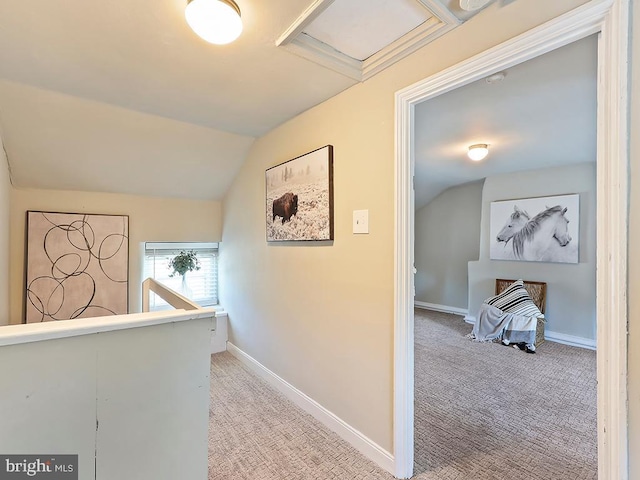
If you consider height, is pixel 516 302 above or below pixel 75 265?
below

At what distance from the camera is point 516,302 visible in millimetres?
3635

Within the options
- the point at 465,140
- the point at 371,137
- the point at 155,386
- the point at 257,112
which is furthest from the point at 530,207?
the point at 155,386

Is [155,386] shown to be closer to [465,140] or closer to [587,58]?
[587,58]

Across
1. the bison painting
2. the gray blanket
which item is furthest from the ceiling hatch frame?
the gray blanket

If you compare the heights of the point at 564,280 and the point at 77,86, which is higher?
the point at 77,86

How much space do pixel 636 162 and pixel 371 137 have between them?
110 cm

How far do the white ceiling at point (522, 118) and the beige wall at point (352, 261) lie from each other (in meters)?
0.64

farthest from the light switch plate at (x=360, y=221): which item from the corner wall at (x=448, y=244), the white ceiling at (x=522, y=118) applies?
the corner wall at (x=448, y=244)

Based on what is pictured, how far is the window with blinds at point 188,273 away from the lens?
327cm

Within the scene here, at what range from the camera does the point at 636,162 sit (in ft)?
2.95

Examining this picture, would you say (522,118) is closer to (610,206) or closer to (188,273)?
(610,206)

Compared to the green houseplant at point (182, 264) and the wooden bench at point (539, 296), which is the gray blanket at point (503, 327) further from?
the green houseplant at point (182, 264)

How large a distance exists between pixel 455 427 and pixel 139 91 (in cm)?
300

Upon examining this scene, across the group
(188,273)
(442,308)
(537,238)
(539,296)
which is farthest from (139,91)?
(442,308)
